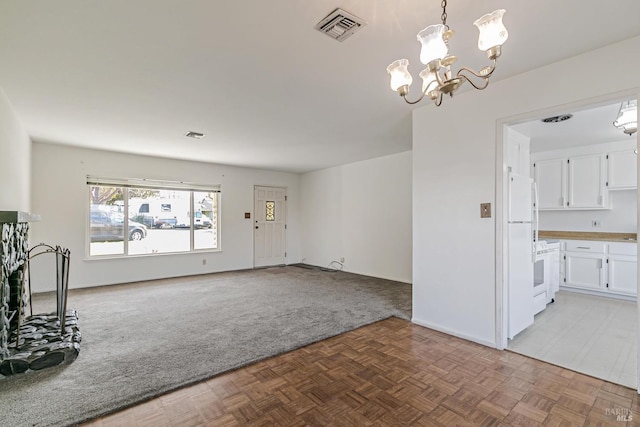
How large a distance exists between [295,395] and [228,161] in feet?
16.6

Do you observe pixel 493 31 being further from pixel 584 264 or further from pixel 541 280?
pixel 584 264

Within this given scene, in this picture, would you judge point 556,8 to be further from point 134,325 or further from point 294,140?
point 134,325

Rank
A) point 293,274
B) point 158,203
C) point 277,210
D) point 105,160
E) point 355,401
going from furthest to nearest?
point 277,210 < point 293,274 < point 158,203 < point 105,160 < point 355,401

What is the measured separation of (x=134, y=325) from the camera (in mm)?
3271

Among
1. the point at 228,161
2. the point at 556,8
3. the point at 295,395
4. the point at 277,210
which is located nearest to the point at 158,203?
the point at 228,161

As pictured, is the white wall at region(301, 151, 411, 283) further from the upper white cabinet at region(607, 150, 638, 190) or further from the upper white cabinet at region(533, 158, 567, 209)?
the upper white cabinet at region(607, 150, 638, 190)

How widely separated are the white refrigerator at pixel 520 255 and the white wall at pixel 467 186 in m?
0.20

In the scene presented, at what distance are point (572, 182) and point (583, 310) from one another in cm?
230

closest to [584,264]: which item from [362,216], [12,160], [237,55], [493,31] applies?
[362,216]

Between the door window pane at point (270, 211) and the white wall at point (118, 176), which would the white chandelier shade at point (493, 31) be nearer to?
the white wall at point (118, 176)

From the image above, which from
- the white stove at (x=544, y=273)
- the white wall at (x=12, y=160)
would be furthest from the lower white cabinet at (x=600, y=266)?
the white wall at (x=12, y=160)

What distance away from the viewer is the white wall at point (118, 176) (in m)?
4.73

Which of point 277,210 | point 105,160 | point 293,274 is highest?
point 105,160

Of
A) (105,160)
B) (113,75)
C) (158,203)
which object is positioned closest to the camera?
(113,75)
